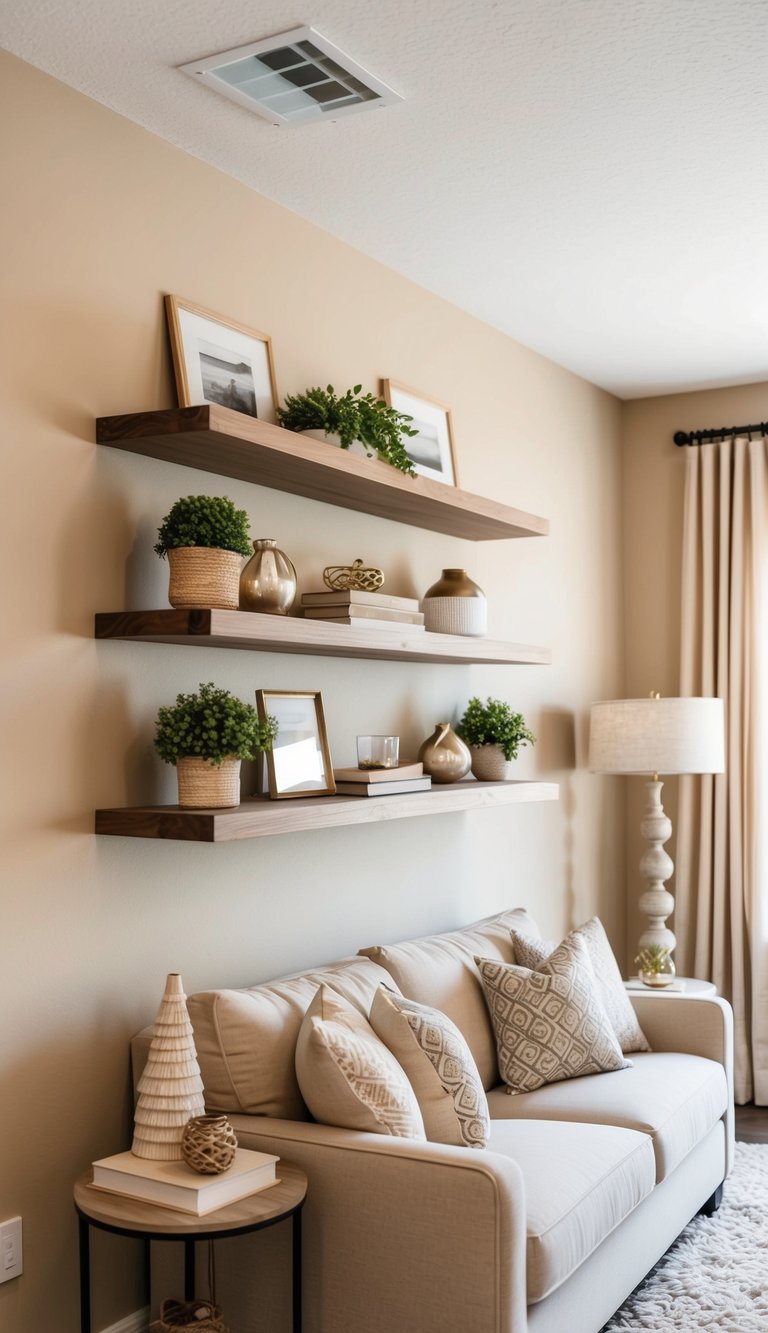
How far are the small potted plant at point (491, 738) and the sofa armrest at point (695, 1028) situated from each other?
85 centimetres

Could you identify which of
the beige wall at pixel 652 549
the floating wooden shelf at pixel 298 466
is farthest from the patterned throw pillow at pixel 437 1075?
the beige wall at pixel 652 549

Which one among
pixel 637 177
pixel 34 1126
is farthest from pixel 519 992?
pixel 637 177

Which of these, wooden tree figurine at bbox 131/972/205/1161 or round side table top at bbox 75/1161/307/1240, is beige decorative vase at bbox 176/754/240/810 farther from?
round side table top at bbox 75/1161/307/1240

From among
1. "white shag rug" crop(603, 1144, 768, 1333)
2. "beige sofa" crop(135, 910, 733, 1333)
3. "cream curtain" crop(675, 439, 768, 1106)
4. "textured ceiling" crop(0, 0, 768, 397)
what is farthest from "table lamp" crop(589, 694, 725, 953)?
"textured ceiling" crop(0, 0, 768, 397)

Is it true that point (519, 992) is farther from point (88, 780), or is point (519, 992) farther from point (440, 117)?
point (440, 117)

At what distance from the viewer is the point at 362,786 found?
3184mm

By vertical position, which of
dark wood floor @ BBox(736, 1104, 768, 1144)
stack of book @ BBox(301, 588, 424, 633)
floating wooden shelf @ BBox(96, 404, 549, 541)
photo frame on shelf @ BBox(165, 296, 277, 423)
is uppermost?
photo frame on shelf @ BBox(165, 296, 277, 423)

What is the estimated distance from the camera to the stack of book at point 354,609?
3.09 m

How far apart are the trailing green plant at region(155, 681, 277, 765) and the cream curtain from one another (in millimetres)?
2828

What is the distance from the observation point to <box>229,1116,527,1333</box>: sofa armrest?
2217 millimetres

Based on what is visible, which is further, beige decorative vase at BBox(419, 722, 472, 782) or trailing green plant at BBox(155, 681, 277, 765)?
beige decorative vase at BBox(419, 722, 472, 782)

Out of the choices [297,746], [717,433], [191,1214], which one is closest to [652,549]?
[717,433]

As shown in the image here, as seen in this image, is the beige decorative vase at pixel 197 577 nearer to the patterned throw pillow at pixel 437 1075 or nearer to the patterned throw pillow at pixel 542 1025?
the patterned throw pillow at pixel 437 1075

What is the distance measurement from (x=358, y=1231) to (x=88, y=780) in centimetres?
104
